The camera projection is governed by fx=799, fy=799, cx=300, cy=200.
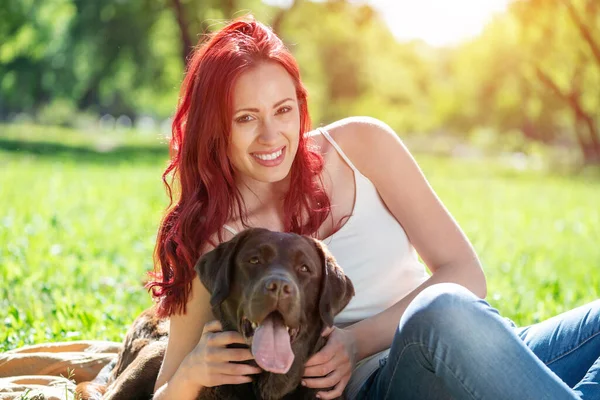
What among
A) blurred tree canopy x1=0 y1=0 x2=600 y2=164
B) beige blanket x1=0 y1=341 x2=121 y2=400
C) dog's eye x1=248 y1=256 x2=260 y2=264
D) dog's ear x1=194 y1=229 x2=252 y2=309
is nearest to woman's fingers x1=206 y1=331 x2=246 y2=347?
dog's ear x1=194 y1=229 x2=252 y2=309

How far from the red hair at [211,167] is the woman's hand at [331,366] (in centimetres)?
66

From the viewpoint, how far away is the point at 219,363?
335cm

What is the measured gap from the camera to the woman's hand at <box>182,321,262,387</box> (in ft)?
11.0

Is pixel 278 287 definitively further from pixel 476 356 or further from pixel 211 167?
pixel 211 167

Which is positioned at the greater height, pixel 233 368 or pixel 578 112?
pixel 233 368

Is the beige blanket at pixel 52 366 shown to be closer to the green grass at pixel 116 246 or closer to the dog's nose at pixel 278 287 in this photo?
the green grass at pixel 116 246

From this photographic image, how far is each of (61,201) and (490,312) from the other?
33.9 ft

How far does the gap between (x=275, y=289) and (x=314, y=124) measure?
1002 inches

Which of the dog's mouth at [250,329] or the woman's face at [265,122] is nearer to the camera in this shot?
the dog's mouth at [250,329]

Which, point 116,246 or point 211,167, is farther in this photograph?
point 116,246

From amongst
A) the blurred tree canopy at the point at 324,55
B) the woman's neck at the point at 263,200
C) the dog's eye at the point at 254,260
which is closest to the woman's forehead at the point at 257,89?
the woman's neck at the point at 263,200

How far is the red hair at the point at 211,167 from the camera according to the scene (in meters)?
3.77

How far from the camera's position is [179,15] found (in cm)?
2950

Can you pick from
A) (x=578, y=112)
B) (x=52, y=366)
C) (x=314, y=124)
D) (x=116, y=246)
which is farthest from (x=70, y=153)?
(x=578, y=112)
